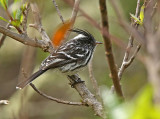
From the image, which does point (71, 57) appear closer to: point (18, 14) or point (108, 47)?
point (18, 14)

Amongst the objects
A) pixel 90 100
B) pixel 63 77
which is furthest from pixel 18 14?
pixel 63 77

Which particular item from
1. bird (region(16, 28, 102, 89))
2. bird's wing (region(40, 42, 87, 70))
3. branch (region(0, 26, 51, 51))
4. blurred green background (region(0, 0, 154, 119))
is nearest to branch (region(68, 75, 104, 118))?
branch (region(0, 26, 51, 51))

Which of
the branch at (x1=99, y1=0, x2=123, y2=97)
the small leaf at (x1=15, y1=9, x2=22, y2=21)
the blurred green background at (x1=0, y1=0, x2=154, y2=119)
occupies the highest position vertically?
the blurred green background at (x1=0, y1=0, x2=154, y2=119)

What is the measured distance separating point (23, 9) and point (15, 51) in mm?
5613

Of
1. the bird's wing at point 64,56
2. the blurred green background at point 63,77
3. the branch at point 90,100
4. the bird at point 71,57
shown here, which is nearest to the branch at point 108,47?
the branch at point 90,100

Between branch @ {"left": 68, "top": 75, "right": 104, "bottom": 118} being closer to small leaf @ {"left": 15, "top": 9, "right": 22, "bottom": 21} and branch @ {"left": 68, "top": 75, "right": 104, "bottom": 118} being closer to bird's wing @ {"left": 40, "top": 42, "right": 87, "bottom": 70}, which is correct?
small leaf @ {"left": 15, "top": 9, "right": 22, "bottom": 21}

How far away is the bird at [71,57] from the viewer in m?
5.10

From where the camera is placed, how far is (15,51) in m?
8.92

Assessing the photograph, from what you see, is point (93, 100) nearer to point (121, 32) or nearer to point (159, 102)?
point (159, 102)

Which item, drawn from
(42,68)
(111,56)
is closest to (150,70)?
(111,56)

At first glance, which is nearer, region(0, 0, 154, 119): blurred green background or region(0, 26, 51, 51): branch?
region(0, 26, 51, 51): branch

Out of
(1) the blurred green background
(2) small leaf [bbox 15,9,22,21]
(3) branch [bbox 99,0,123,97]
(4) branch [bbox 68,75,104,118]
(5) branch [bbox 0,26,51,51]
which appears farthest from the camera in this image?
(1) the blurred green background

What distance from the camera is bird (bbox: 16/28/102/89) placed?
510 centimetres

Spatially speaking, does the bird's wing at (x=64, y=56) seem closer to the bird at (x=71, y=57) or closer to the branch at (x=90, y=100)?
the bird at (x=71, y=57)
